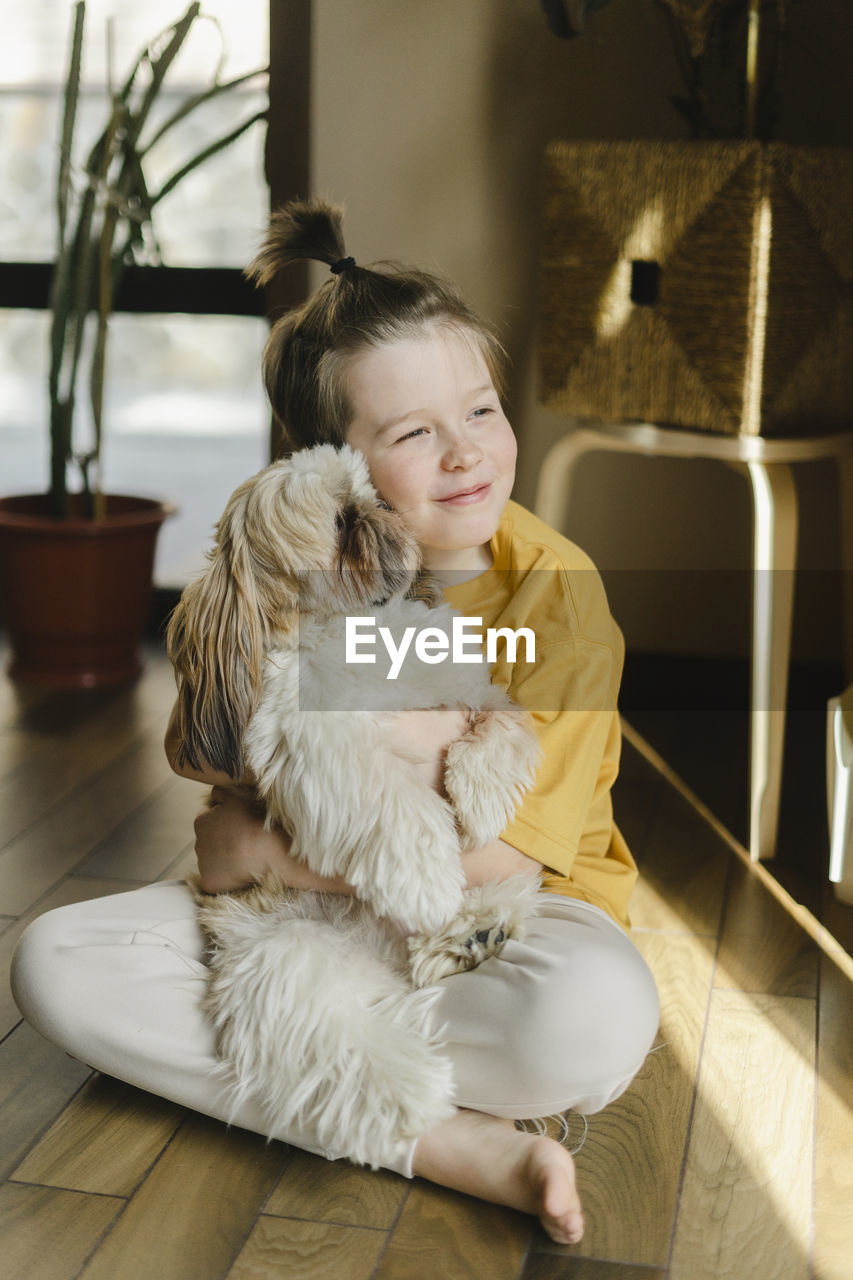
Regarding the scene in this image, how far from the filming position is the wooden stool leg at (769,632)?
1937 millimetres

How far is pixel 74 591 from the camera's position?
9.11ft

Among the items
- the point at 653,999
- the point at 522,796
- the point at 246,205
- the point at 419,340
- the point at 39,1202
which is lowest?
the point at 39,1202

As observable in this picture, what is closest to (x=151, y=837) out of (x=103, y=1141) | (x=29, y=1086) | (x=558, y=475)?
(x=29, y=1086)

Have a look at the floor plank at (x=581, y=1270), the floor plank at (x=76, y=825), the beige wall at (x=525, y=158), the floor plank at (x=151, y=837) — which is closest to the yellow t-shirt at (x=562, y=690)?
the floor plank at (x=581, y=1270)

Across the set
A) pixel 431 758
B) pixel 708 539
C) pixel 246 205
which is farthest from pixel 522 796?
pixel 246 205

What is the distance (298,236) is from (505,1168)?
105cm

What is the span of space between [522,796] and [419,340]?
0.53 meters

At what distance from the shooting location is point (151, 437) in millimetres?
3730

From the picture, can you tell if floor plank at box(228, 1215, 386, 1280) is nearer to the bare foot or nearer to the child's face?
the bare foot

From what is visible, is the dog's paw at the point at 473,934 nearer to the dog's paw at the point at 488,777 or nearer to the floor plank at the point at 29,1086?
the dog's paw at the point at 488,777

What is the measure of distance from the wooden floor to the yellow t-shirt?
0.74 ft

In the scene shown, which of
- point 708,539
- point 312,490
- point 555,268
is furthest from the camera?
point 708,539

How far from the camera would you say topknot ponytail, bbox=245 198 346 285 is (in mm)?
1566

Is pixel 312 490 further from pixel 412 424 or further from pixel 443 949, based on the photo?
pixel 443 949
